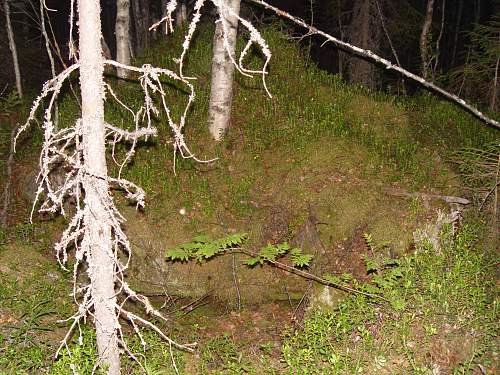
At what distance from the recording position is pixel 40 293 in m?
7.26

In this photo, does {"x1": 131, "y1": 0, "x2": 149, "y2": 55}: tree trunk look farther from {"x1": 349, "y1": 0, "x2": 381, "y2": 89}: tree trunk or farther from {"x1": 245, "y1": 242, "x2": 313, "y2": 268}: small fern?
{"x1": 245, "y1": 242, "x2": 313, "y2": 268}: small fern

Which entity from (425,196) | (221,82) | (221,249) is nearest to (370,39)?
(221,82)

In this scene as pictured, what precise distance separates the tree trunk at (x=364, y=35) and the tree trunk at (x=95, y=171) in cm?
1160

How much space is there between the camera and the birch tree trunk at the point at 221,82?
27.4ft

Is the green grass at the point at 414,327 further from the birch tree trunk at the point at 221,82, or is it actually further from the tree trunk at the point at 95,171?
the birch tree trunk at the point at 221,82

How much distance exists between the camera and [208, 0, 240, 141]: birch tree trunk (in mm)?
8359

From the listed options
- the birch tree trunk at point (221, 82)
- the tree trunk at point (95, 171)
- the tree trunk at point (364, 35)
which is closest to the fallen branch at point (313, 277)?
the tree trunk at point (95, 171)

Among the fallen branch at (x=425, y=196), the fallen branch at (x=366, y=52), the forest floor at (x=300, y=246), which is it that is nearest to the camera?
the fallen branch at (x=366, y=52)

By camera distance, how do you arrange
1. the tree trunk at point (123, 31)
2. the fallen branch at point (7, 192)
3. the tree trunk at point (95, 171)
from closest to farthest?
the tree trunk at point (95, 171) < the fallen branch at point (7, 192) < the tree trunk at point (123, 31)

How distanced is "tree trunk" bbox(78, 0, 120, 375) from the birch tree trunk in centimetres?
435

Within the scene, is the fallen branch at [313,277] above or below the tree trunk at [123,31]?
below

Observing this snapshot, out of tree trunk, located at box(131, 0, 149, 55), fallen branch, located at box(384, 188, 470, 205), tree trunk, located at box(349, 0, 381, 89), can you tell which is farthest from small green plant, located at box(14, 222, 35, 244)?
tree trunk, located at box(131, 0, 149, 55)

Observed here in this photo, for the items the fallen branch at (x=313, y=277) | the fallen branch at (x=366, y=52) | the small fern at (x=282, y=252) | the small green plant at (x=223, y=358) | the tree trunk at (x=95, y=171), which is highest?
the fallen branch at (x=366, y=52)

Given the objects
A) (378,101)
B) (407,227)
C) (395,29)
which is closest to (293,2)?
(395,29)
